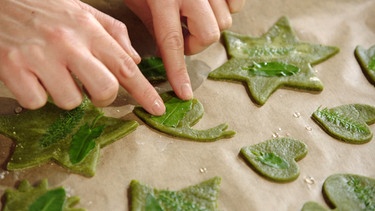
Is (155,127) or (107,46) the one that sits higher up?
(107,46)

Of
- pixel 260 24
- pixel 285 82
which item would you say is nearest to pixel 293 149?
pixel 285 82

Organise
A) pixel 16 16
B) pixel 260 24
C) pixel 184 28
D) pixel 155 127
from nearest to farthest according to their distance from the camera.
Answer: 1. pixel 16 16
2. pixel 155 127
3. pixel 184 28
4. pixel 260 24

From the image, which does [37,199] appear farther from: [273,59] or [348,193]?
[273,59]

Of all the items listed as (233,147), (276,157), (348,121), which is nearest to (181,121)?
(233,147)

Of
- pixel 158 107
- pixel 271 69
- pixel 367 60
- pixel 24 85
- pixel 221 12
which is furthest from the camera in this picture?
pixel 367 60

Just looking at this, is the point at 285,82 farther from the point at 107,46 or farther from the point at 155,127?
the point at 107,46

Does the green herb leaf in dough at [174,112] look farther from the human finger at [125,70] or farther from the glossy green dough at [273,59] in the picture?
the glossy green dough at [273,59]
